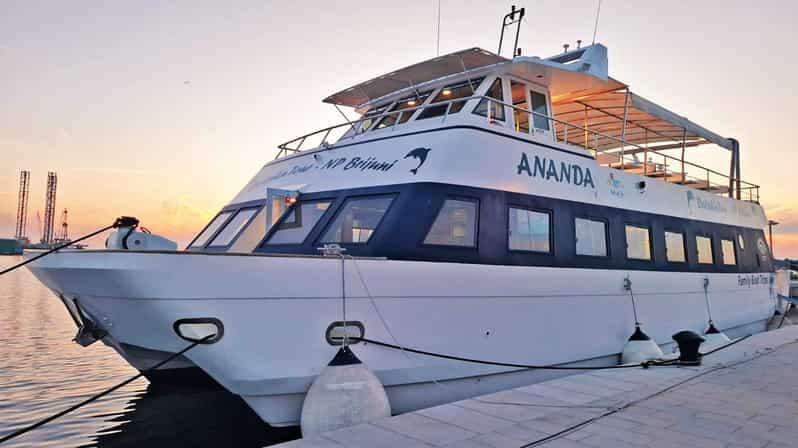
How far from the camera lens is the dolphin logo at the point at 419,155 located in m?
6.41

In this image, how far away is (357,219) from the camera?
650 centimetres

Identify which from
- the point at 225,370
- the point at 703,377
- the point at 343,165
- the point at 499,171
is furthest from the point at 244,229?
the point at 703,377

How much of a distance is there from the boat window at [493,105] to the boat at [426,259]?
33 millimetres

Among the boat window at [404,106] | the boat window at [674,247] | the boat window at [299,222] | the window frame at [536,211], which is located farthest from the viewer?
the boat window at [674,247]

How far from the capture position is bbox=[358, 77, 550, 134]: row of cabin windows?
7738mm

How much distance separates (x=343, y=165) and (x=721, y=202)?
9.60 meters

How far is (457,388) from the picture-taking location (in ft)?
20.2

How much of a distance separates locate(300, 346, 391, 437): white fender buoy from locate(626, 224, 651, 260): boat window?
221 inches

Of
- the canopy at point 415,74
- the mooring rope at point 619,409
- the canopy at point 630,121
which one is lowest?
the mooring rope at point 619,409

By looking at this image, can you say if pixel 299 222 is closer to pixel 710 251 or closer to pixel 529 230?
pixel 529 230

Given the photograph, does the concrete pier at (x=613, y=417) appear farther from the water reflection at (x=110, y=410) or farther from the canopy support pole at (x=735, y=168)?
the canopy support pole at (x=735, y=168)

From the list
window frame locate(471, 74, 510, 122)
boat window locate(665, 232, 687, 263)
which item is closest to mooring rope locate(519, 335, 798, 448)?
boat window locate(665, 232, 687, 263)

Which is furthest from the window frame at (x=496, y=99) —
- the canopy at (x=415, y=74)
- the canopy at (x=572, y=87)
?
the canopy at (x=415, y=74)

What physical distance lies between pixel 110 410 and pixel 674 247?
9813 mm
